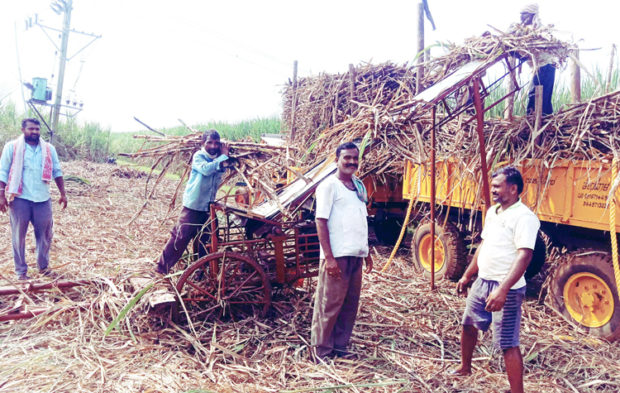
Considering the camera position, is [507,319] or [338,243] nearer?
[507,319]

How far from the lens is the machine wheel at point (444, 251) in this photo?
235 inches

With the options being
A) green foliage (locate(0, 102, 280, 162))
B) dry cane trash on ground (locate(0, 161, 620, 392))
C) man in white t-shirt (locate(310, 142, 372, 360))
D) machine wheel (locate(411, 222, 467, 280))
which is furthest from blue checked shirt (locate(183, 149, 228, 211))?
green foliage (locate(0, 102, 280, 162))

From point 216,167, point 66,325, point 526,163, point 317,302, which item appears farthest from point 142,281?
point 526,163

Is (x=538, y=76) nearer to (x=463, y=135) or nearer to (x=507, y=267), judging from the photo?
(x=463, y=135)

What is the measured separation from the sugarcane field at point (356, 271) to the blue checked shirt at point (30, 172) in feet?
0.07

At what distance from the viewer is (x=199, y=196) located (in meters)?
4.50

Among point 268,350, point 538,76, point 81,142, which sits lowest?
point 268,350

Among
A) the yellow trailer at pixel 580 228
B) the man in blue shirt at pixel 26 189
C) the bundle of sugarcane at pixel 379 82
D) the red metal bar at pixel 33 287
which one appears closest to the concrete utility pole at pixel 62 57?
the bundle of sugarcane at pixel 379 82

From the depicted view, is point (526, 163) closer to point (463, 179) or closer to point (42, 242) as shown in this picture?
point (463, 179)

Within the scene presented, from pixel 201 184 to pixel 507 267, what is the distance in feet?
9.13

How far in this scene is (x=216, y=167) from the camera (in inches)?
168

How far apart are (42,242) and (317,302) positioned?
3.61m

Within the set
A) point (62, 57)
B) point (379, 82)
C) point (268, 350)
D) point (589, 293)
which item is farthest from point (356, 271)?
point (62, 57)

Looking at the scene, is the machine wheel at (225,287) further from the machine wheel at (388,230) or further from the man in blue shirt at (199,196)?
the machine wheel at (388,230)
